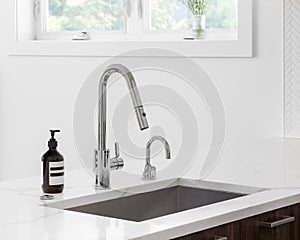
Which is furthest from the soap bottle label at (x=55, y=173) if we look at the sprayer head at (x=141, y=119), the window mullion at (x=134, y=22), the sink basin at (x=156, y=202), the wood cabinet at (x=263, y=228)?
the window mullion at (x=134, y=22)

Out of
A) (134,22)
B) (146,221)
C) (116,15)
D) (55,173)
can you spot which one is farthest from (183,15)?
(146,221)

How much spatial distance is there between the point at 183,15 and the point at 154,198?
1565 mm

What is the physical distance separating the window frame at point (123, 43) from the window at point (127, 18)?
0.09 feet

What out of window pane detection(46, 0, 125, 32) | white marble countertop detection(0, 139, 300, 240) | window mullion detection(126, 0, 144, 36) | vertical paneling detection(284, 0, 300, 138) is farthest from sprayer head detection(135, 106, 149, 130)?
window pane detection(46, 0, 125, 32)

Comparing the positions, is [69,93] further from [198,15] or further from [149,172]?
[149,172]

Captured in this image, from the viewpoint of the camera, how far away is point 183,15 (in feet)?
11.8

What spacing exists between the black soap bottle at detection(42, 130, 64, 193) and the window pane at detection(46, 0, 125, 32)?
189 cm

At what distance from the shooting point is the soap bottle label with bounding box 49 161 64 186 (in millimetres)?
1993

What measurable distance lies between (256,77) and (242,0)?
34cm

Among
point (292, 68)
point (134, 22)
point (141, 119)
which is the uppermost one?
point (134, 22)

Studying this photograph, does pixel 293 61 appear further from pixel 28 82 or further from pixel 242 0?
pixel 28 82

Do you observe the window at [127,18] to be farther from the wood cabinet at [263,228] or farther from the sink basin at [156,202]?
the wood cabinet at [263,228]

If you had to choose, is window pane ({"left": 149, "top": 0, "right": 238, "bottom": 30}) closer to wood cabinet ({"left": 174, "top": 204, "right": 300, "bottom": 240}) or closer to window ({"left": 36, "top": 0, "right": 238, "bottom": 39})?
window ({"left": 36, "top": 0, "right": 238, "bottom": 39})

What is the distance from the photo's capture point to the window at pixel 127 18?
3475mm
